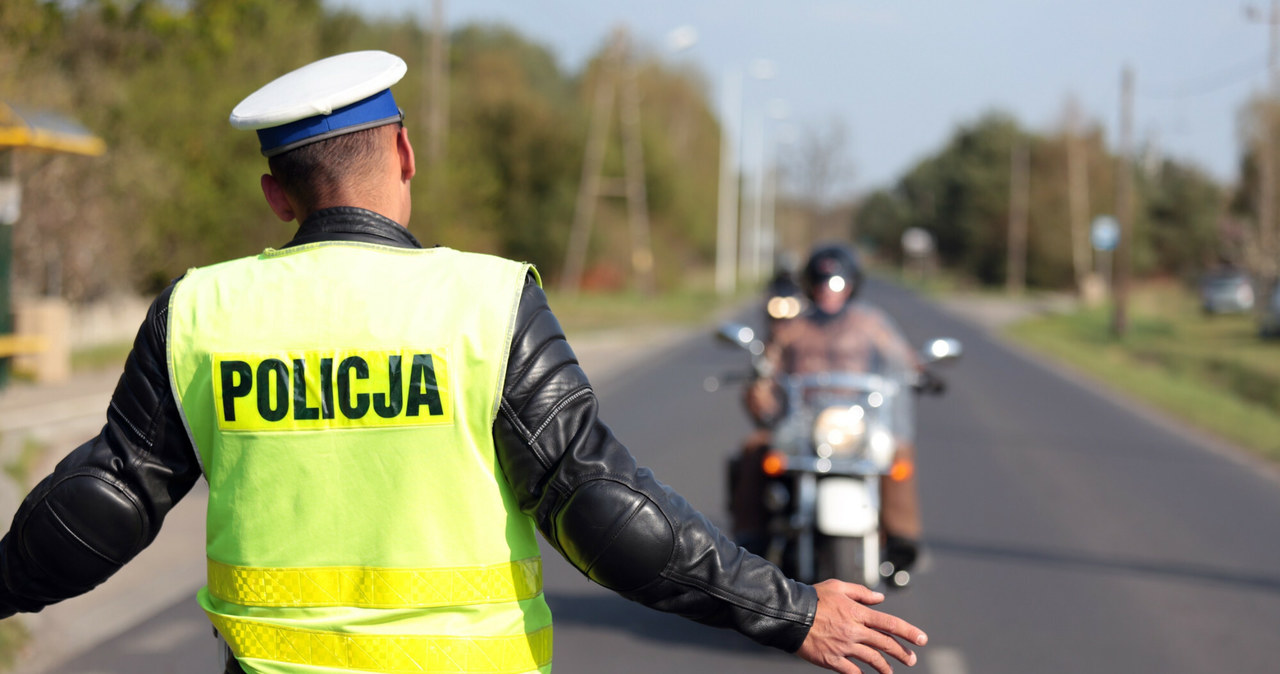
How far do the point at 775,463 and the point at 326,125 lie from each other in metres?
3.98

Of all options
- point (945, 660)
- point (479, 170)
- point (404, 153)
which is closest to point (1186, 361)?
point (479, 170)

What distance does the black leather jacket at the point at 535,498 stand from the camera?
1989mm

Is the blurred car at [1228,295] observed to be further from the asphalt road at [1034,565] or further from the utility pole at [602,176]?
the asphalt road at [1034,565]

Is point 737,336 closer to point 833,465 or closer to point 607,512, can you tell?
point 833,465

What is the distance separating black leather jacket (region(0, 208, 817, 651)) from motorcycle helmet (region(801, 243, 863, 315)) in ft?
13.8

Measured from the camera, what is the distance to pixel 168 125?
79.7 feet

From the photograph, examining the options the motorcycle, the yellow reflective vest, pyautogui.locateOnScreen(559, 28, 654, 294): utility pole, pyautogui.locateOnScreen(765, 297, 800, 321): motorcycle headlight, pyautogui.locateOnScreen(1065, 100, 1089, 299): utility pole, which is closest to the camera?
the yellow reflective vest

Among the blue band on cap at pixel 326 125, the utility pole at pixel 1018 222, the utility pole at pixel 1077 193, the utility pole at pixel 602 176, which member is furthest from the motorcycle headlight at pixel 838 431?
the utility pole at pixel 1018 222

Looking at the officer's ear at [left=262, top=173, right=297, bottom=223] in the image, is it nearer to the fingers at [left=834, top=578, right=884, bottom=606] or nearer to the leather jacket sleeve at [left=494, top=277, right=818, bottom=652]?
the leather jacket sleeve at [left=494, top=277, right=818, bottom=652]

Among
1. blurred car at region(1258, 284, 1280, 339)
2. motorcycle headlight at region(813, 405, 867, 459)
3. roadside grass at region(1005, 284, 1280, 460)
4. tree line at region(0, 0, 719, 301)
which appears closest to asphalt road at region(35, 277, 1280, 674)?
motorcycle headlight at region(813, 405, 867, 459)

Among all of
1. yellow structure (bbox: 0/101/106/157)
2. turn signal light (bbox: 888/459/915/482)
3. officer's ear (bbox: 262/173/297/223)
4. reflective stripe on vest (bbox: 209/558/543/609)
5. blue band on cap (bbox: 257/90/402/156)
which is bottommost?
turn signal light (bbox: 888/459/915/482)

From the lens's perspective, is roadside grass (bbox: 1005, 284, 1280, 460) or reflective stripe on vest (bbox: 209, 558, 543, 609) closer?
reflective stripe on vest (bbox: 209, 558, 543, 609)

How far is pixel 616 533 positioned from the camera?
2.02 metres

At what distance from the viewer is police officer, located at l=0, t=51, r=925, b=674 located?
1.97 metres
